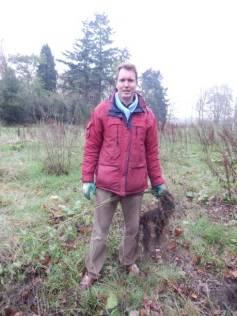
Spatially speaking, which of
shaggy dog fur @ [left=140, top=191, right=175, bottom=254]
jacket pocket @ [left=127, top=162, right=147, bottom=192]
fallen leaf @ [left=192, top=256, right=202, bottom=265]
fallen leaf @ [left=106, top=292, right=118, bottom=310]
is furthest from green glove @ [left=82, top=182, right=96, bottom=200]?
fallen leaf @ [left=192, top=256, right=202, bottom=265]

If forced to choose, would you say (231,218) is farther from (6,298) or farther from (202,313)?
(6,298)

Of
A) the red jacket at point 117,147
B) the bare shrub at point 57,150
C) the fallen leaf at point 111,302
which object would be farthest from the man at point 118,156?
the bare shrub at point 57,150

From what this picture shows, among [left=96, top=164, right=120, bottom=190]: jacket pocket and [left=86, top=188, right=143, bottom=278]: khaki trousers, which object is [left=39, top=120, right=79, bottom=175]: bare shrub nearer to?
[left=86, top=188, right=143, bottom=278]: khaki trousers

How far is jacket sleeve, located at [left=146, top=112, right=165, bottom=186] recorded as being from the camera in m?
2.66

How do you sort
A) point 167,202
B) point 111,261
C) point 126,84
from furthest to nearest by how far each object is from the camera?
1. point 111,261
2. point 167,202
3. point 126,84

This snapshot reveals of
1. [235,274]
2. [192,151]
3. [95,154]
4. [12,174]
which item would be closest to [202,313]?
[235,274]

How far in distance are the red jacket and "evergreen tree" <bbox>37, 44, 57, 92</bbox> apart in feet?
72.0

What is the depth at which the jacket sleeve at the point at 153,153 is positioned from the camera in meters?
2.66

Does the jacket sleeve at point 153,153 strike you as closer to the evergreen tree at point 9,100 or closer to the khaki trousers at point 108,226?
the khaki trousers at point 108,226

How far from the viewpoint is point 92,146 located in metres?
2.58

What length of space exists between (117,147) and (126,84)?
1.70ft

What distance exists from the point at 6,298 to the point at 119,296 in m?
0.98

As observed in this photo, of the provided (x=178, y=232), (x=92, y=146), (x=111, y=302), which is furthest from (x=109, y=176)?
(x=178, y=232)

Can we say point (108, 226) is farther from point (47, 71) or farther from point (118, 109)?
point (47, 71)
